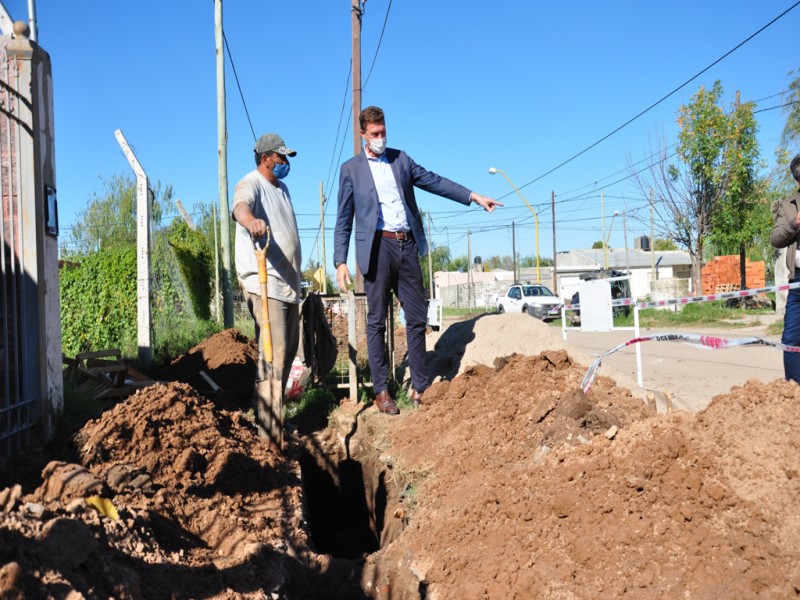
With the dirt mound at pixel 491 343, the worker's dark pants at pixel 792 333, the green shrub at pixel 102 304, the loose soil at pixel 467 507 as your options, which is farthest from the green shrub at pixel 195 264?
the worker's dark pants at pixel 792 333

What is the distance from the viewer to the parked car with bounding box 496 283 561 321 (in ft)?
80.4

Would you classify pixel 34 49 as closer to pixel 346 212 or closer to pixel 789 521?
pixel 346 212

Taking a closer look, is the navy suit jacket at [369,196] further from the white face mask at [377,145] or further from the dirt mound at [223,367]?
the dirt mound at [223,367]

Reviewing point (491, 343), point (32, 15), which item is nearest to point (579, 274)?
point (491, 343)

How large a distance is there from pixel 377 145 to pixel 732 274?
83.1 feet

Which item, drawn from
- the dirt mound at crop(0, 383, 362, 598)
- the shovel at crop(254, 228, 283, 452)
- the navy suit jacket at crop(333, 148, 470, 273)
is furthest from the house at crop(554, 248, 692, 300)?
the dirt mound at crop(0, 383, 362, 598)

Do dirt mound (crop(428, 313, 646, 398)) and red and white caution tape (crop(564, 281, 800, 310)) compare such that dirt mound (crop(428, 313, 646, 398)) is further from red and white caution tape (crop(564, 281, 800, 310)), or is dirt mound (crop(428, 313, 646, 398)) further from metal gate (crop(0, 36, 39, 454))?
metal gate (crop(0, 36, 39, 454))

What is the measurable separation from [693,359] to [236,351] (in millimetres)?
6598

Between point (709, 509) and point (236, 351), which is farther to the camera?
point (236, 351)

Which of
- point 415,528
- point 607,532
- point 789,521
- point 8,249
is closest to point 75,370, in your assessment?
point 8,249

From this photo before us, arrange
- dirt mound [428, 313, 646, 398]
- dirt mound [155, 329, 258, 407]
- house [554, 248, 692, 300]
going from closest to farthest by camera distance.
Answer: dirt mound [428, 313, 646, 398]
dirt mound [155, 329, 258, 407]
house [554, 248, 692, 300]

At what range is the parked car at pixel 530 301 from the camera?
2450cm

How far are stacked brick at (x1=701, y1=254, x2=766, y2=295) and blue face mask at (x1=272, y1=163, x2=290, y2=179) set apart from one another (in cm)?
2508

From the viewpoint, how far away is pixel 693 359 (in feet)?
32.5
